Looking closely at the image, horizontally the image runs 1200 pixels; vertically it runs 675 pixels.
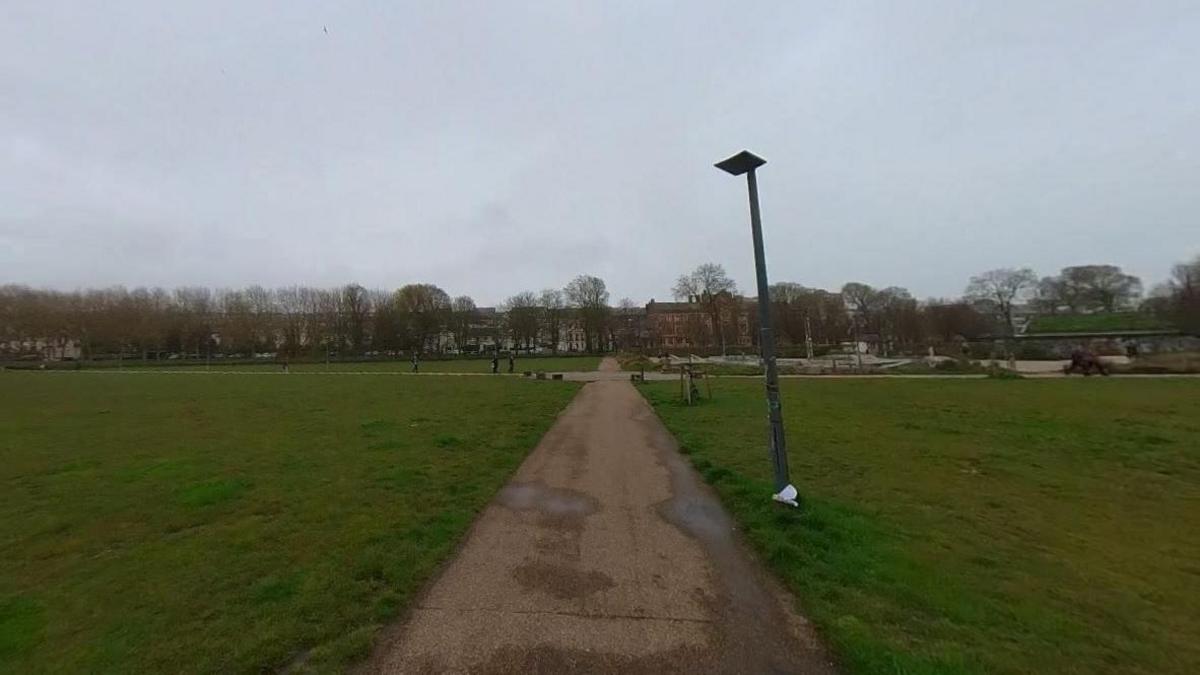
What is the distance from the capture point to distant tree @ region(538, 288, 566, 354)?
329 feet

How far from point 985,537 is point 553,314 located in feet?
311

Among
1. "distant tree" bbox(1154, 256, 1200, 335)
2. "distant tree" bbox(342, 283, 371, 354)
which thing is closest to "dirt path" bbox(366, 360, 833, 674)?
"distant tree" bbox(1154, 256, 1200, 335)

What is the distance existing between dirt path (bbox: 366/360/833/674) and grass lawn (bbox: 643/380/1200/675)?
0.46m

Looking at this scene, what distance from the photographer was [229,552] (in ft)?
18.5

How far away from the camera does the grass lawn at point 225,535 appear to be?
151 inches

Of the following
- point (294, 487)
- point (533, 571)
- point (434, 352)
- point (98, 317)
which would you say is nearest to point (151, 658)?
point (533, 571)

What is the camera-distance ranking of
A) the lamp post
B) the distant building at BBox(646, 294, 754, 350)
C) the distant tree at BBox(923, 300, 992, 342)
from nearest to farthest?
1. the lamp post
2. the distant tree at BBox(923, 300, 992, 342)
3. the distant building at BBox(646, 294, 754, 350)

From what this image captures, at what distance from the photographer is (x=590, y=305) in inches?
3821

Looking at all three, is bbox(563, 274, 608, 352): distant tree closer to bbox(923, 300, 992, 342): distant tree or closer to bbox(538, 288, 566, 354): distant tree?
bbox(538, 288, 566, 354): distant tree

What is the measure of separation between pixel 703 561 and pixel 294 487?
6.70m

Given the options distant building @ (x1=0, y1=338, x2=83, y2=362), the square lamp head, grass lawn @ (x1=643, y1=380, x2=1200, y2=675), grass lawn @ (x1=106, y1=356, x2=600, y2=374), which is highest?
distant building @ (x1=0, y1=338, x2=83, y2=362)

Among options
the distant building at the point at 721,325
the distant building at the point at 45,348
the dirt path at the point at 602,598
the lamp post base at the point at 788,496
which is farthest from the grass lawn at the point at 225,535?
the distant building at the point at 45,348

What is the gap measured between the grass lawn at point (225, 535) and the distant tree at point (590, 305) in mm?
81698

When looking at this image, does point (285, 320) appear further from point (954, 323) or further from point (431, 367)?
point (954, 323)
